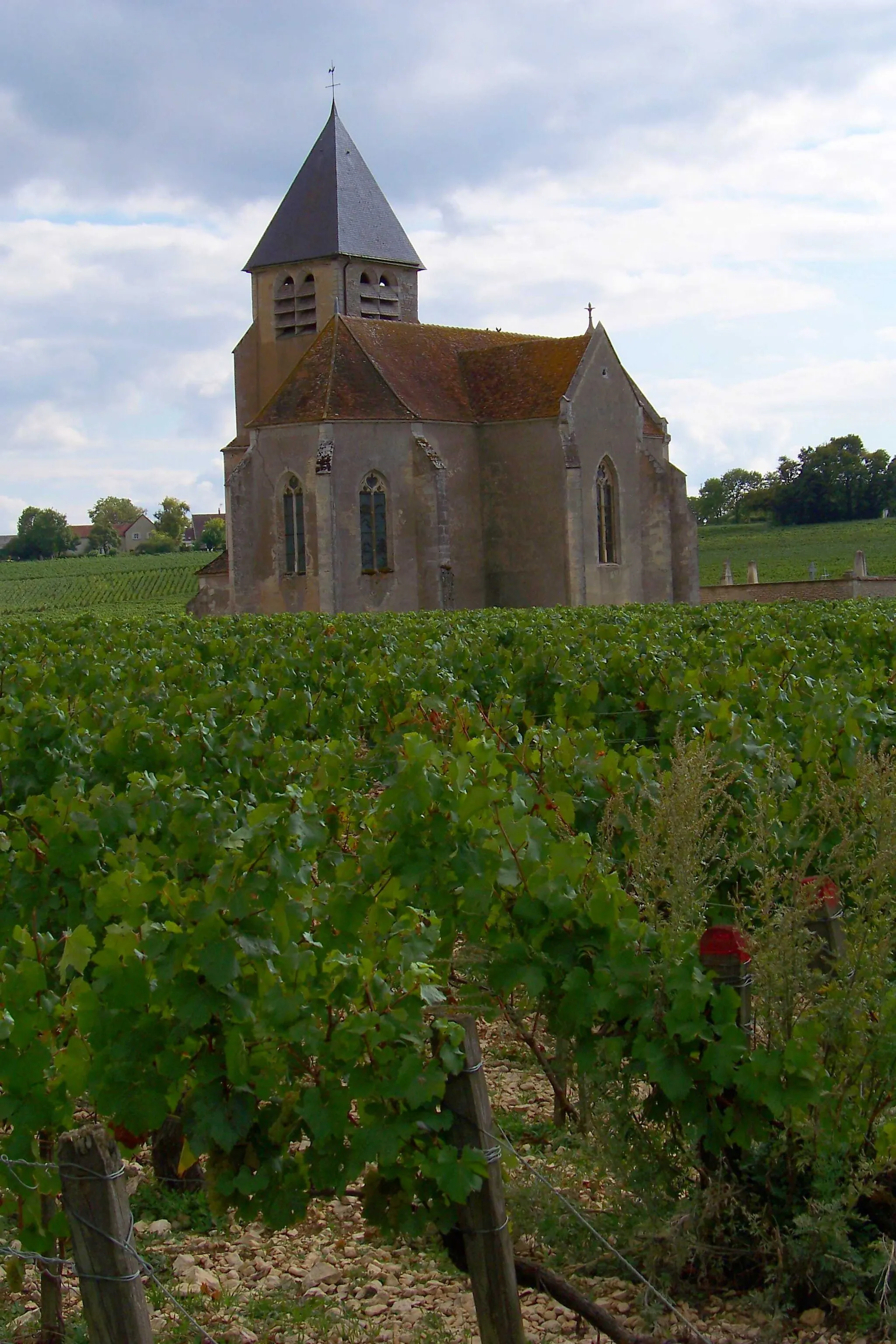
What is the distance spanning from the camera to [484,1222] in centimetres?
316

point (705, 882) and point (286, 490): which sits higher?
point (286, 490)

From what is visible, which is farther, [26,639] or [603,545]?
[603,545]

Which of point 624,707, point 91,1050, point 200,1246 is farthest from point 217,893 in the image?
point 624,707

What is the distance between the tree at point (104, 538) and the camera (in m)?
120

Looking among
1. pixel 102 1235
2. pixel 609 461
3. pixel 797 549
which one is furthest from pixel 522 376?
pixel 797 549

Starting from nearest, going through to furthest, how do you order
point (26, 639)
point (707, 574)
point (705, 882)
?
1. point (705, 882)
2. point (26, 639)
3. point (707, 574)

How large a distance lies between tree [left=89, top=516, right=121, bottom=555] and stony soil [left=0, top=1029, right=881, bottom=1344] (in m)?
119

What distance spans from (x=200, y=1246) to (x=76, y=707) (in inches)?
173

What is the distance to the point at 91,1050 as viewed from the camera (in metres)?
3.43

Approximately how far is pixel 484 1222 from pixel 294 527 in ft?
95.2

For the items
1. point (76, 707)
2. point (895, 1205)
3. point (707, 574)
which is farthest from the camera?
point (707, 574)

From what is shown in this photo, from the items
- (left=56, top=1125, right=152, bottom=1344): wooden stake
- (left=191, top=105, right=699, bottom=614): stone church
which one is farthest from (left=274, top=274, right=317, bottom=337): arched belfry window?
(left=56, top=1125, right=152, bottom=1344): wooden stake

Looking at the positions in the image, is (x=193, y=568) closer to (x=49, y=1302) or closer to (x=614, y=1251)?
(x=49, y=1302)

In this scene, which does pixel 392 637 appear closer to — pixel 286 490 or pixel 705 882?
pixel 705 882
